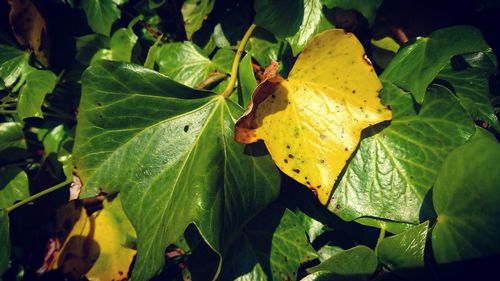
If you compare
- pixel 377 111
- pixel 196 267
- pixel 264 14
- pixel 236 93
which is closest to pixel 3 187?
pixel 196 267

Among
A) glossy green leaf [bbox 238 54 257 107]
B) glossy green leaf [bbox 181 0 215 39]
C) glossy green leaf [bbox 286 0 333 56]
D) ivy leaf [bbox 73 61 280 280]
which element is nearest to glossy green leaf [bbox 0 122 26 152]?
ivy leaf [bbox 73 61 280 280]

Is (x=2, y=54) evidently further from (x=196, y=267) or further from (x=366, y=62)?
(x=366, y=62)

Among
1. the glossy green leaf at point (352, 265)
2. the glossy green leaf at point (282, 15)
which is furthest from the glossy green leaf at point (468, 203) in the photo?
the glossy green leaf at point (282, 15)

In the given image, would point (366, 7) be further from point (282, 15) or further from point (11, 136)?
point (11, 136)

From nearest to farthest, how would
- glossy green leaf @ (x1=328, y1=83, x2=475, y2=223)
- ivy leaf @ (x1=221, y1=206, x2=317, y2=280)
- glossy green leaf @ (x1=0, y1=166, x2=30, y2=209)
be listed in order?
glossy green leaf @ (x1=328, y1=83, x2=475, y2=223) < ivy leaf @ (x1=221, y1=206, x2=317, y2=280) < glossy green leaf @ (x1=0, y1=166, x2=30, y2=209)

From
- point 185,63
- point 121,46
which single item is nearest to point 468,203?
point 185,63

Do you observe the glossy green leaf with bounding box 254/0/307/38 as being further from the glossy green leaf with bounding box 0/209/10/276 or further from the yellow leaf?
the glossy green leaf with bounding box 0/209/10/276
